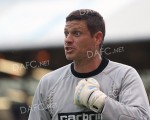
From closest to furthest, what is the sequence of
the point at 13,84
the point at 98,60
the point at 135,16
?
the point at 98,60 → the point at 135,16 → the point at 13,84

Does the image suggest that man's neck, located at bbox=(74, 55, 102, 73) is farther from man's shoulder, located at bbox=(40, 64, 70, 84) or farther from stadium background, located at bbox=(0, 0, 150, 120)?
stadium background, located at bbox=(0, 0, 150, 120)

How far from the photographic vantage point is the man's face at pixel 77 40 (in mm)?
1781

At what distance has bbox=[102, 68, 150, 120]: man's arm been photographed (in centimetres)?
160

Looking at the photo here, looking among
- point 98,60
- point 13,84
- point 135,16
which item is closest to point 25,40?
point 13,84

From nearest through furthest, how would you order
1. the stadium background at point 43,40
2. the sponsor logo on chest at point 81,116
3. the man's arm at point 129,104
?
the man's arm at point 129,104, the sponsor logo on chest at point 81,116, the stadium background at point 43,40

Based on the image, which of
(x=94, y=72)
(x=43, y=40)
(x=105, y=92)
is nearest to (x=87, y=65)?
(x=94, y=72)

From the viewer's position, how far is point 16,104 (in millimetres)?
3514

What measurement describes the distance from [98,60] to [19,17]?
5.85ft

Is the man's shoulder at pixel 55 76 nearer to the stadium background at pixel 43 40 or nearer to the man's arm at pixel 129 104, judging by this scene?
the man's arm at pixel 129 104

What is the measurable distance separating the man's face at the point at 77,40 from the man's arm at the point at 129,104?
8.5 inches

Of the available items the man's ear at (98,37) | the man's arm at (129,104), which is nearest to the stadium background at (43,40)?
the man's ear at (98,37)

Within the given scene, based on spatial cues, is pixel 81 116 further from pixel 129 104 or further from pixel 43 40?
pixel 43 40

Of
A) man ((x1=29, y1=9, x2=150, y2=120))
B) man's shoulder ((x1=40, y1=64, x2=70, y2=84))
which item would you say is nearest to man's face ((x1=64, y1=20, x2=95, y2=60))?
man ((x1=29, y1=9, x2=150, y2=120))

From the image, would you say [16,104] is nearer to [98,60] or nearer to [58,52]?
[58,52]
